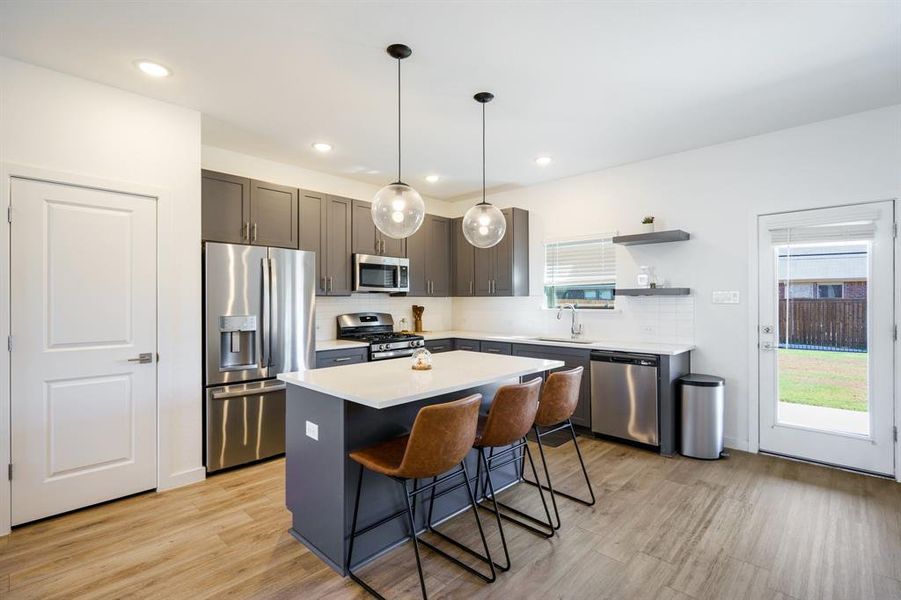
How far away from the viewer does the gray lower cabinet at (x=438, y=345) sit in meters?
5.18

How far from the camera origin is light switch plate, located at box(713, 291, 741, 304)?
3.88 metres

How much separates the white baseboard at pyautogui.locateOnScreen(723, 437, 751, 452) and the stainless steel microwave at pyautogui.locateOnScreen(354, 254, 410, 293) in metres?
3.61

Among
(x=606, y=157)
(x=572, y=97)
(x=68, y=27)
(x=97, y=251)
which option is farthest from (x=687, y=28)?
(x=97, y=251)

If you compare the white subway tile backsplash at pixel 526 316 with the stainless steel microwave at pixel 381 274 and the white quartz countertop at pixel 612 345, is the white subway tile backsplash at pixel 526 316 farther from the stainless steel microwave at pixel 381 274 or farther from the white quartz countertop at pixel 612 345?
the stainless steel microwave at pixel 381 274

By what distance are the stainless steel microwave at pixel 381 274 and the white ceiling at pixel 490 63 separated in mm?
1359

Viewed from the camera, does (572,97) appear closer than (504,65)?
No

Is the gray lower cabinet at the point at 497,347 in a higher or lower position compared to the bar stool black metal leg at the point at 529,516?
A: higher

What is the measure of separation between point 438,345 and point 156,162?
11.0 feet

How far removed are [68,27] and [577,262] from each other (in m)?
4.55

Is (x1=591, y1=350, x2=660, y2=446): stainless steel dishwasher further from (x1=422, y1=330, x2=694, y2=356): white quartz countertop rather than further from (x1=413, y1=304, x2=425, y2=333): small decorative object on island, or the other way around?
(x1=413, y1=304, x2=425, y2=333): small decorative object on island

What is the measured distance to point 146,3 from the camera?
211cm

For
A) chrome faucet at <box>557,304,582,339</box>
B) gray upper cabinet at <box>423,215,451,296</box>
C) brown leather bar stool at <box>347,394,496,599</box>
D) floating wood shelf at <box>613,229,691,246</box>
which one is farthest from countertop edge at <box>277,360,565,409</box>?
gray upper cabinet at <box>423,215,451,296</box>

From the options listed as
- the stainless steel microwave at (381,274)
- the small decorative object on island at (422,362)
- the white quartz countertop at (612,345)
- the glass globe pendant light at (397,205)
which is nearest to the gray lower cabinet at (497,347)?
the white quartz countertop at (612,345)

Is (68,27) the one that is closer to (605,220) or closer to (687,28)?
(687,28)
